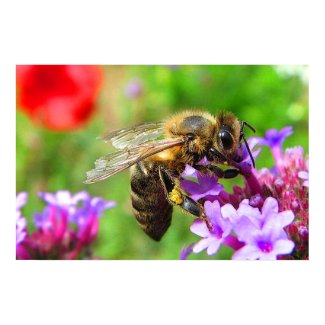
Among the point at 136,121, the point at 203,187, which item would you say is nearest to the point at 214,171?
the point at 203,187

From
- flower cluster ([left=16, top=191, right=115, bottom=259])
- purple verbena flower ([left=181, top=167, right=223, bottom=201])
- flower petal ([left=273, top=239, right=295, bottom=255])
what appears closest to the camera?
flower petal ([left=273, top=239, right=295, bottom=255])

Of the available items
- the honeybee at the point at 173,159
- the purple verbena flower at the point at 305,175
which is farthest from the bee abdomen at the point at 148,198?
the purple verbena flower at the point at 305,175

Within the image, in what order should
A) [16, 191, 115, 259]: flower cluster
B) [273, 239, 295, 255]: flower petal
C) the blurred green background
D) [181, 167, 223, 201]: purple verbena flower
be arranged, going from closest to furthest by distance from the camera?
[273, 239, 295, 255]: flower petal < [181, 167, 223, 201]: purple verbena flower < [16, 191, 115, 259]: flower cluster < the blurred green background

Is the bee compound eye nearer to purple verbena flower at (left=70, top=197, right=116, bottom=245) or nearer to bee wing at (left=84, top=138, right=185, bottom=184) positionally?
bee wing at (left=84, top=138, right=185, bottom=184)

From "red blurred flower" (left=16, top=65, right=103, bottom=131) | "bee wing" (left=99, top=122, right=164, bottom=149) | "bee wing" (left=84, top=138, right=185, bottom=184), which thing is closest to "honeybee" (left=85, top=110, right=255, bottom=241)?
"bee wing" (left=84, top=138, right=185, bottom=184)

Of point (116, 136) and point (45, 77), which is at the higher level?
point (45, 77)
